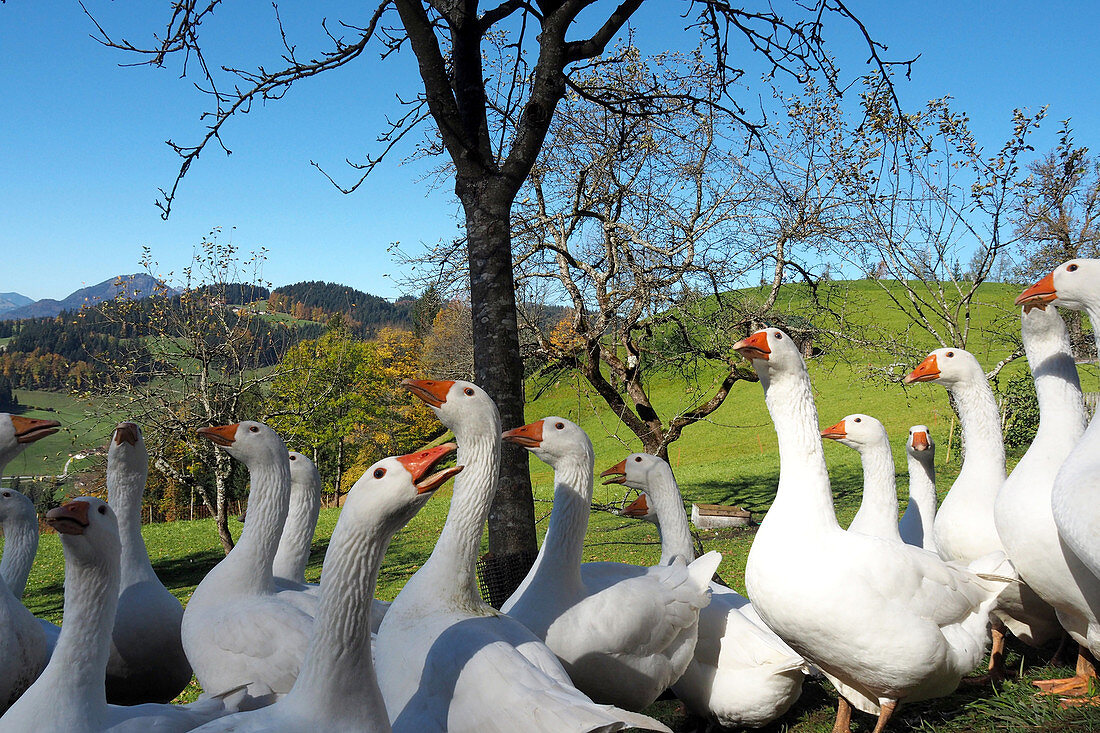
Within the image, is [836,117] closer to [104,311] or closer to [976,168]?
[976,168]

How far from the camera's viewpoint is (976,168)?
425 inches

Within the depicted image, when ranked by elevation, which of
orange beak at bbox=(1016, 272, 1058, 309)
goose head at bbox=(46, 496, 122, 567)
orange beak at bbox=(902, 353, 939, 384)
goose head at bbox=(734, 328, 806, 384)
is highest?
orange beak at bbox=(1016, 272, 1058, 309)

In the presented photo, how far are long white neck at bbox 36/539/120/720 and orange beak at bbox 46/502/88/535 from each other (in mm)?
120

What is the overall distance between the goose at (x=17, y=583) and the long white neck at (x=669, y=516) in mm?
4143

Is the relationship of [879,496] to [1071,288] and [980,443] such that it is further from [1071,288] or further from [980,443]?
[1071,288]

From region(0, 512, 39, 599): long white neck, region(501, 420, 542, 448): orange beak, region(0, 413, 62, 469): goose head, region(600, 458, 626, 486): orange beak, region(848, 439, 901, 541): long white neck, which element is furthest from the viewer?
region(600, 458, 626, 486): orange beak

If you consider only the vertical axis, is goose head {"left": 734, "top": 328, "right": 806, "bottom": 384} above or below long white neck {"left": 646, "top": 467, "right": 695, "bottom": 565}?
above

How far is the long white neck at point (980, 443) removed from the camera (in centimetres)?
493

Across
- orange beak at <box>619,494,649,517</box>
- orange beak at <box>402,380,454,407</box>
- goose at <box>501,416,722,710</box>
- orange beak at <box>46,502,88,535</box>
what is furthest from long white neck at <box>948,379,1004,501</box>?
orange beak at <box>46,502,88,535</box>

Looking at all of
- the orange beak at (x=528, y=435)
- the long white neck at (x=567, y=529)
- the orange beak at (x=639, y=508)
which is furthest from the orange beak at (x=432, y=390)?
the orange beak at (x=639, y=508)

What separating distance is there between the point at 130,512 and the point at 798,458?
4.66m

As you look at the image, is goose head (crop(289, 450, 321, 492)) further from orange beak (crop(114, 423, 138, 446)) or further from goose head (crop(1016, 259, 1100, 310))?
goose head (crop(1016, 259, 1100, 310))

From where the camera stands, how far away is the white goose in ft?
15.2

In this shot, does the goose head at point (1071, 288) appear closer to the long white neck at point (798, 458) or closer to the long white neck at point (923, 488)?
the long white neck at point (798, 458)
